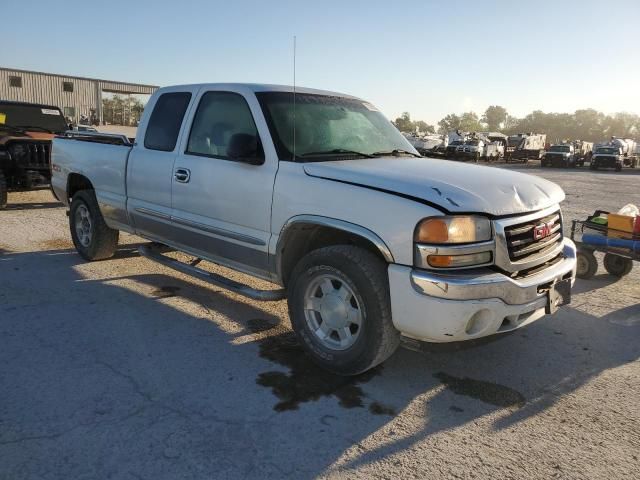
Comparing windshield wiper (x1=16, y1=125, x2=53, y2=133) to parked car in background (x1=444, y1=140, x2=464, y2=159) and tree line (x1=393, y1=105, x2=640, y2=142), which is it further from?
tree line (x1=393, y1=105, x2=640, y2=142)

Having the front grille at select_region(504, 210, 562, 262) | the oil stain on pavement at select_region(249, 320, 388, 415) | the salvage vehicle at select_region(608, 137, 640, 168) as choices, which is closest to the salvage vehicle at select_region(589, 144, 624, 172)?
the salvage vehicle at select_region(608, 137, 640, 168)

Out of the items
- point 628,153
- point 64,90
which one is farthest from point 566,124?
point 64,90

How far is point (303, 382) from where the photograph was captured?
3406 mm

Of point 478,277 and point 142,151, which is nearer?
point 478,277

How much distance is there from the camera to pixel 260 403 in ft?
10.2

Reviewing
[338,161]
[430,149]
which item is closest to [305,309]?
[338,161]

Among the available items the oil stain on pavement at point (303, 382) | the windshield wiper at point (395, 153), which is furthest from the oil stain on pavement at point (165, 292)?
the windshield wiper at point (395, 153)

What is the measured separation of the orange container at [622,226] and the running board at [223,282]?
392 cm

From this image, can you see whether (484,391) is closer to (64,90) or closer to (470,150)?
(470,150)

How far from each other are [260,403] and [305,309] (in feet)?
2.48

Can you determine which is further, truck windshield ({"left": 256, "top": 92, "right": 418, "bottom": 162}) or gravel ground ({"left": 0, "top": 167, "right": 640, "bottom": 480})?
truck windshield ({"left": 256, "top": 92, "right": 418, "bottom": 162})

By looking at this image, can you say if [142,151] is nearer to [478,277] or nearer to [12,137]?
[478,277]

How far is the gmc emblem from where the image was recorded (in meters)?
3.32

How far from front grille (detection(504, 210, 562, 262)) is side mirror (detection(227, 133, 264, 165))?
181 cm
